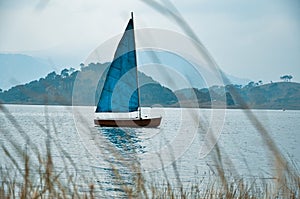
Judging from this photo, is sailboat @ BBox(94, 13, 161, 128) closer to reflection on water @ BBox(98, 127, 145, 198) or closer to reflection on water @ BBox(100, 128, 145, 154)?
reflection on water @ BBox(100, 128, 145, 154)

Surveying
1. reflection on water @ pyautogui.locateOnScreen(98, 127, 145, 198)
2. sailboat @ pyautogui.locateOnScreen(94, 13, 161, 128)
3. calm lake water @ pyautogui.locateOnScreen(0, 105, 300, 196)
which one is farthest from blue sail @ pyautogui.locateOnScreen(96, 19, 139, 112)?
reflection on water @ pyautogui.locateOnScreen(98, 127, 145, 198)

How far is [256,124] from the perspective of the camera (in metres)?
2.43

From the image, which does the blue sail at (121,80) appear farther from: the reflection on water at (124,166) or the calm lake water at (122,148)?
the reflection on water at (124,166)

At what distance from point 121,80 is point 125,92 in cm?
130

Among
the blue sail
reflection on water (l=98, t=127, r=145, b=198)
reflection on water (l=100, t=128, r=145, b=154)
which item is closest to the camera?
reflection on water (l=98, t=127, r=145, b=198)

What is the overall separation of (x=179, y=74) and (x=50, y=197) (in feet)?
4.16

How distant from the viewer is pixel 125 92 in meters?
34.5

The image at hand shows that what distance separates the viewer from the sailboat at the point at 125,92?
3238 cm

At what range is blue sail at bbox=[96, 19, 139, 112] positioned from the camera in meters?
32.3

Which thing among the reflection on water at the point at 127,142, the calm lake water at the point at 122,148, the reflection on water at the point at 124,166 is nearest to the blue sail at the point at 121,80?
the reflection on water at the point at 127,142

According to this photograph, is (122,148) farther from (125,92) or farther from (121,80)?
(125,92)

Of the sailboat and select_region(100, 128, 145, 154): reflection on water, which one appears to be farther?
the sailboat

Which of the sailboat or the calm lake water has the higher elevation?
the sailboat

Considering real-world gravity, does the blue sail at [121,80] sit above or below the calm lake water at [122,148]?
above
